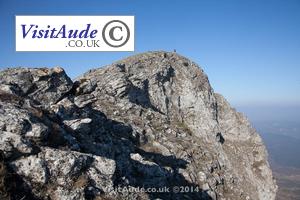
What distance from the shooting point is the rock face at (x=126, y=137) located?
1634 centimetres

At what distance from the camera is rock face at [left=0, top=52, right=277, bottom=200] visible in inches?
643

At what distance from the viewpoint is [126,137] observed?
38750 millimetres

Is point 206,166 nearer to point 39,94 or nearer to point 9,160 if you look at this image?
point 39,94

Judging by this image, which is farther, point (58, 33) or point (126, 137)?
point (126, 137)

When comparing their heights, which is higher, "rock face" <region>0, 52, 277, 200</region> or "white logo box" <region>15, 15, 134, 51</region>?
"white logo box" <region>15, 15, 134, 51</region>

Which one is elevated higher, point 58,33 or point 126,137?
point 58,33

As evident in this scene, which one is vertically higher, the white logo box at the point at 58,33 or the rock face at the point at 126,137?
the white logo box at the point at 58,33

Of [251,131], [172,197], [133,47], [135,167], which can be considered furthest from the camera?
[251,131]

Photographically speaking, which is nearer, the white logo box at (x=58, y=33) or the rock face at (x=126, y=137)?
the rock face at (x=126, y=137)

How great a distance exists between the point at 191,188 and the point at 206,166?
9466 millimetres

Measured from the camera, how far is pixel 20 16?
31469 mm

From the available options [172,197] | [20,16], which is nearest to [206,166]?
[172,197]

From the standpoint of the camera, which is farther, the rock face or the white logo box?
the white logo box

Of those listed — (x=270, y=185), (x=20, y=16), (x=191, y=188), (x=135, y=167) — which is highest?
(x=20, y=16)
